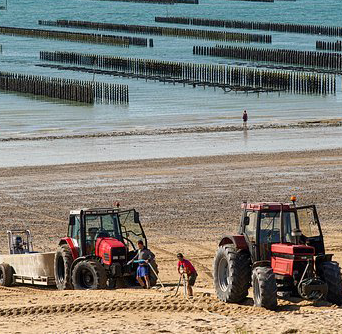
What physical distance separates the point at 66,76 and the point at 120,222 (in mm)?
77733

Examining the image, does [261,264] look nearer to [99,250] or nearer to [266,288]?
[266,288]

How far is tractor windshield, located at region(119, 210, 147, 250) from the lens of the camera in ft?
66.3

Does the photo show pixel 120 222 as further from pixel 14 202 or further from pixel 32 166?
pixel 32 166

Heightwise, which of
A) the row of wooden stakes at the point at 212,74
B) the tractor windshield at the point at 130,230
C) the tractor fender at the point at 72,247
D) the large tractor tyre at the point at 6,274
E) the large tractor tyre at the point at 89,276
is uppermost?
the row of wooden stakes at the point at 212,74

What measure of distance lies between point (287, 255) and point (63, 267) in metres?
5.43

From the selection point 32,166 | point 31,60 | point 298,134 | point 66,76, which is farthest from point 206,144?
point 31,60

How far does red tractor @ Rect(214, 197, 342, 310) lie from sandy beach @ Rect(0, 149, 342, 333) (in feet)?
0.98

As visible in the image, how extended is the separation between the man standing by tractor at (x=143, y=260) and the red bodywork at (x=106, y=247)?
31cm

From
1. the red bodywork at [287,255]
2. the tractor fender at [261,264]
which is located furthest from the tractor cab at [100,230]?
the red bodywork at [287,255]

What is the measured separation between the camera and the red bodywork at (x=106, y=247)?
19.4m

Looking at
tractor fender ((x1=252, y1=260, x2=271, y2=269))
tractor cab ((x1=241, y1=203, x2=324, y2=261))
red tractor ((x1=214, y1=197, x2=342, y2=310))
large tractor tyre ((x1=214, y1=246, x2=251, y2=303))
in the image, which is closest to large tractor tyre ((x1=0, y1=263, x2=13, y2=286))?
red tractor ((x1=214, y1=197, x2=342, y2=310))

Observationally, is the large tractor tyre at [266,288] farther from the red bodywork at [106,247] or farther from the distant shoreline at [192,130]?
the distant shoreline at [192,130]

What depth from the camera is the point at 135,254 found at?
19.7 metres

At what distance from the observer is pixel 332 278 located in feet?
55.8
